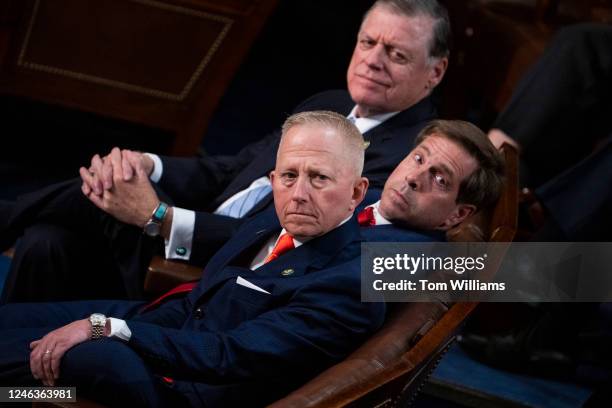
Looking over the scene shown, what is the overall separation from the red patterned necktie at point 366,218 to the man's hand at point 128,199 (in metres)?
0.58

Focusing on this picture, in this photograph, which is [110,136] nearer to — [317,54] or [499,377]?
[317,54]

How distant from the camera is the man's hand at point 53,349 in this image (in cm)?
213

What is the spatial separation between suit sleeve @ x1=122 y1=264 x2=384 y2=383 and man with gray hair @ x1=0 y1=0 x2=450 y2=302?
71 centimetres

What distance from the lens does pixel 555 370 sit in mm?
3637

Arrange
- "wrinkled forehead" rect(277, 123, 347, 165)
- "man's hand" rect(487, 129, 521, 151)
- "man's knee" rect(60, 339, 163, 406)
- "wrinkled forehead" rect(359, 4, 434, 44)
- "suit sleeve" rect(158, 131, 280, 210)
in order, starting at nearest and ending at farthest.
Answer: "man's knee" rect(60, 339, 163, 406) → "wrinkled forehead" rect(277, 123, 347, 165) → "wrinkled forehead" rect(359, 4, 434, 44) → "suit sleeve" rect(158, 131, 280, 210) → "man's hand" rect(487, 129, 521, 151)

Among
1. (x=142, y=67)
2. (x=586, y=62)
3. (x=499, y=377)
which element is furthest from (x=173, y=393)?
(x=586, y=62)

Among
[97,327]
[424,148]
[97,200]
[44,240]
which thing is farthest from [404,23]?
[97,327]

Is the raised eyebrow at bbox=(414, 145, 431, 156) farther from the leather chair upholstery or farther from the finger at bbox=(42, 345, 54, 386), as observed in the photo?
the finger at bbox=(42, 345, 54, 386)

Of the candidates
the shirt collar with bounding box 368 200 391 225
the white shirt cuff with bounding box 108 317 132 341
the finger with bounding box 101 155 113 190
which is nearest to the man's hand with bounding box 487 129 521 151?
the shirt collar with bounding box 368 200 391 225

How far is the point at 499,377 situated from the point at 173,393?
1.65 meters

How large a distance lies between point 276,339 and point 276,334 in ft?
0.03

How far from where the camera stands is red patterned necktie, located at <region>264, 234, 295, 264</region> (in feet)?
7.74
